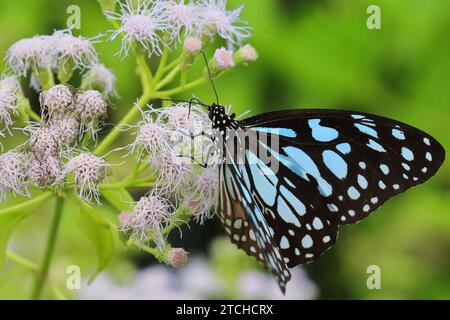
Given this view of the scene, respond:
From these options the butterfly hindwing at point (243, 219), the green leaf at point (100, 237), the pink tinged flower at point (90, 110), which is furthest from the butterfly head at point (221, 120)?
the green leaf at point (100, 237)

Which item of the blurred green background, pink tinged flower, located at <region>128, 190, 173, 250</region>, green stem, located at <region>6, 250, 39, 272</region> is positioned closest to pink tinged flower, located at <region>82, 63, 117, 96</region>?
pink tinged flower, located at <region>128, 190, 173, 250</region>

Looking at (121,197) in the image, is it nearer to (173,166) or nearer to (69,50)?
(173,166)

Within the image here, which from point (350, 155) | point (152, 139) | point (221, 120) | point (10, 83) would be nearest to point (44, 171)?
point (152, 139)

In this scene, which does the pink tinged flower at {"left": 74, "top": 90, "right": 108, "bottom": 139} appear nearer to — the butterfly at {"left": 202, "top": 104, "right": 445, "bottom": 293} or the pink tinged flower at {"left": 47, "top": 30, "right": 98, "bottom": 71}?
the pink tinged flower at {"left": 47, "top": 30, "right": 98, "bottom": 71}

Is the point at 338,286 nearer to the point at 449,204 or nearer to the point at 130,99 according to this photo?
the point at 449,204

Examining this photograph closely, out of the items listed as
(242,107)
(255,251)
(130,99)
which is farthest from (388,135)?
(130,99)
